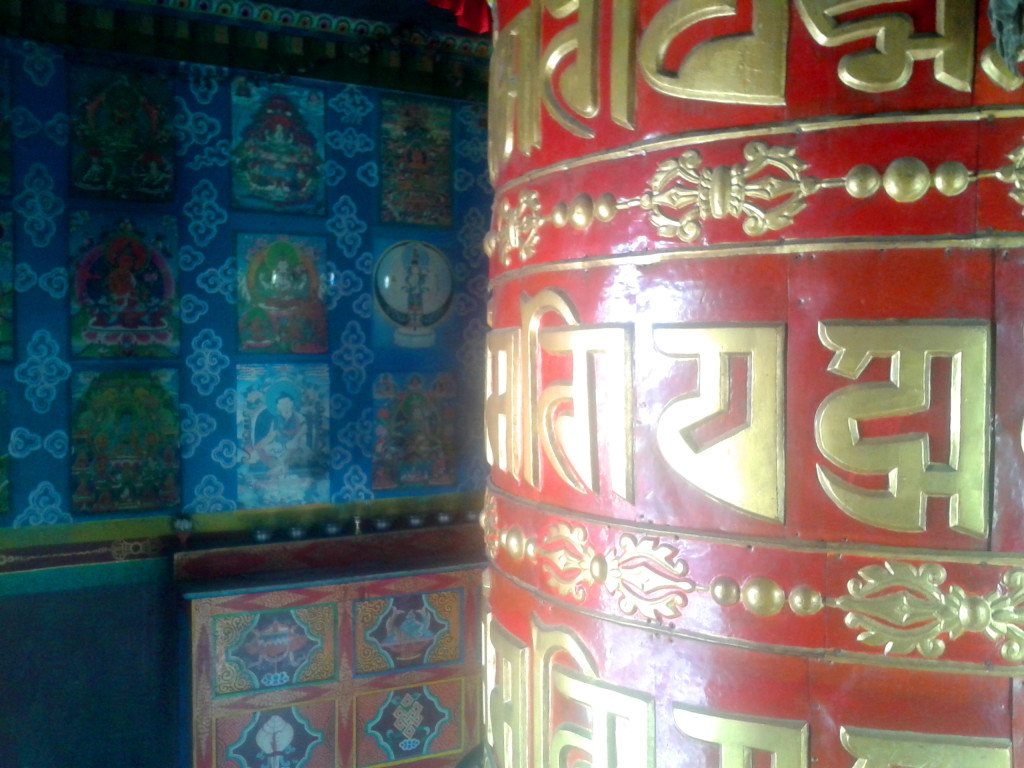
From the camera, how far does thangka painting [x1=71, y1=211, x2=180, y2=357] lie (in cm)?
319

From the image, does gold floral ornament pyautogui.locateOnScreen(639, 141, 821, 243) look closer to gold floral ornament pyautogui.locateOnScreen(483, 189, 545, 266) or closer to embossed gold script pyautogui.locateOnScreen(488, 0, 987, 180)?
embossed gold script pyautogui.locateOnScreen(488, 0, 987, 180)

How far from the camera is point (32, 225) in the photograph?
3.12m

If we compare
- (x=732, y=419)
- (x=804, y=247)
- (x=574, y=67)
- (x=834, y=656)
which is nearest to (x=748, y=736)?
(x=834, y=656)

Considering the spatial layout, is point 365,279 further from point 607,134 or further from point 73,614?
point 607,134

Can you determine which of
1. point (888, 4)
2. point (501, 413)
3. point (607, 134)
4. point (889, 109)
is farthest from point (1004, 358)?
point (501, 413)

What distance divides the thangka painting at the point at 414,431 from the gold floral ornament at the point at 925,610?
9.00 feet

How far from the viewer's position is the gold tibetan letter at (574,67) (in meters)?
1.45

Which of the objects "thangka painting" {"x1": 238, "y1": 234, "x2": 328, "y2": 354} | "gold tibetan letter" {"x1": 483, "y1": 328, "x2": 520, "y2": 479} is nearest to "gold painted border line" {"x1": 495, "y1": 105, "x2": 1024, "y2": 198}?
"gold tibetan letter" {"x1": 483, "y1": 328, "x2": 520, "y2": 479}

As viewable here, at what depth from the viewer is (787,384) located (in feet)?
4.03

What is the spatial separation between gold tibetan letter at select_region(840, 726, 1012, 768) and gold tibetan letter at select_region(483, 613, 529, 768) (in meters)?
0.64

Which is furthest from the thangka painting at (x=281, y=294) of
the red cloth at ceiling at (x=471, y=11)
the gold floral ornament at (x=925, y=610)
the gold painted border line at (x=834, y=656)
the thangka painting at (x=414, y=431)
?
the gold floral ornament at (x=925, y=610)

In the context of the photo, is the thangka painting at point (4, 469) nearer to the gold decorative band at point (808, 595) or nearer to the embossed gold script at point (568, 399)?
the embossed gold script at point (568, 399)

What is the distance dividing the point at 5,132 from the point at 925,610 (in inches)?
135

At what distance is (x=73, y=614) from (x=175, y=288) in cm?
136
